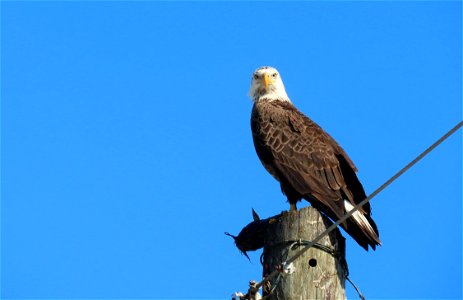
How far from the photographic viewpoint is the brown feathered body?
23.7ft

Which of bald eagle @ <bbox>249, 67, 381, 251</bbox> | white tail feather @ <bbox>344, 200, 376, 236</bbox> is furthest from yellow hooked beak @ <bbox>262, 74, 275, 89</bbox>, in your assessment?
white tail feather @ <bbox>344, 200, 376, 236</bbox>

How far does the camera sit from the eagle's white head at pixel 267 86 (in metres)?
10.0

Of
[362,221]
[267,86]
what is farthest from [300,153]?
[267,86]

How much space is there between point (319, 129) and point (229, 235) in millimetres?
2409

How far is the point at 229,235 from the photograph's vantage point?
674 centimetres

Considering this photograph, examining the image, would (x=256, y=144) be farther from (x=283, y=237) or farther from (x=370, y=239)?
(x=283, y=237)

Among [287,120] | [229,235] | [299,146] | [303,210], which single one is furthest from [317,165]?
[303,210]

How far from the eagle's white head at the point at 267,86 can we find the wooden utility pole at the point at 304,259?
13.6ft

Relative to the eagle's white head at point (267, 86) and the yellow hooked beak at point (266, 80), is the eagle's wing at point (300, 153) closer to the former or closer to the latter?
the eagle's white head at point (267, 86)

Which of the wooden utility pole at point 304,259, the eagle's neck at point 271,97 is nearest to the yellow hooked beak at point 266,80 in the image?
the eagle's neck at point 271,97

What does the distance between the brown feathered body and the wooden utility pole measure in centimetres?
102

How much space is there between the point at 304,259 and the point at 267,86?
15.5 ft

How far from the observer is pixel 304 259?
558cm

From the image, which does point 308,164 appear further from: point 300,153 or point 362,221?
point 362,221
